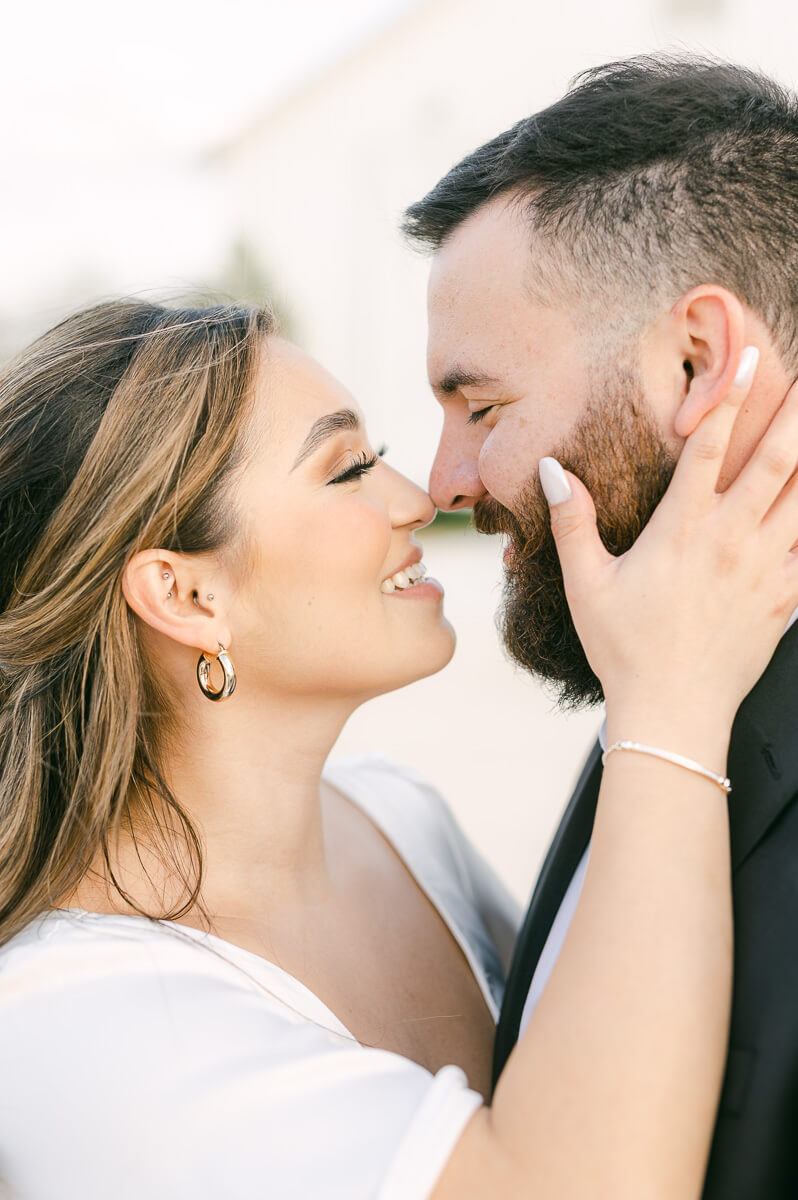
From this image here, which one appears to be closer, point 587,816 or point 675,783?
point 675,783

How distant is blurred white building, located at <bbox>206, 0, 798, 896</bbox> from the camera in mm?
15672

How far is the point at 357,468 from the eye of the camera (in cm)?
233

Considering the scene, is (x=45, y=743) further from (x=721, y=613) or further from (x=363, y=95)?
(x=363, y=95)

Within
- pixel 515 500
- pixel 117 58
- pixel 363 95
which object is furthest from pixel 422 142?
pixel 515 500

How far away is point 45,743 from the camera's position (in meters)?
2.16

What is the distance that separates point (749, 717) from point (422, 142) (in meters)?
22.6

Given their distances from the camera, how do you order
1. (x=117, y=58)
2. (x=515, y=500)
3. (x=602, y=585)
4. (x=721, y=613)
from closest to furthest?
(x=721, y=613) < (x=602, y=585) < (x=515, y=500) < (x=117, y=58)

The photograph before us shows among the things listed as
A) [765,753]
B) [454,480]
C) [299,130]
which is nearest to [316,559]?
[454,480]

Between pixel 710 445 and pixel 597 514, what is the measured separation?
12.2 inches

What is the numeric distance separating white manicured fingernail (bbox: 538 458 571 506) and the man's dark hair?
1.02ft

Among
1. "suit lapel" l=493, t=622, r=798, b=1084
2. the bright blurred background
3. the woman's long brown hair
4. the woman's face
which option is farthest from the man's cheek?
the bright blurred background

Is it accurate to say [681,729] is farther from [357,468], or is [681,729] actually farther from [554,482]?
[357,468]

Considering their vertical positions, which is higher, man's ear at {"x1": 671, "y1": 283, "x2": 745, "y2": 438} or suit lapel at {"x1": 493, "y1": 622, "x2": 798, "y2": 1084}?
man's ear at {"x1": 671, "y1": 283, "x2": 745, "y2": 438}

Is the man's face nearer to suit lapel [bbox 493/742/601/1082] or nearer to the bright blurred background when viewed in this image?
suit lapel [bbox 493/742/601/1082]
